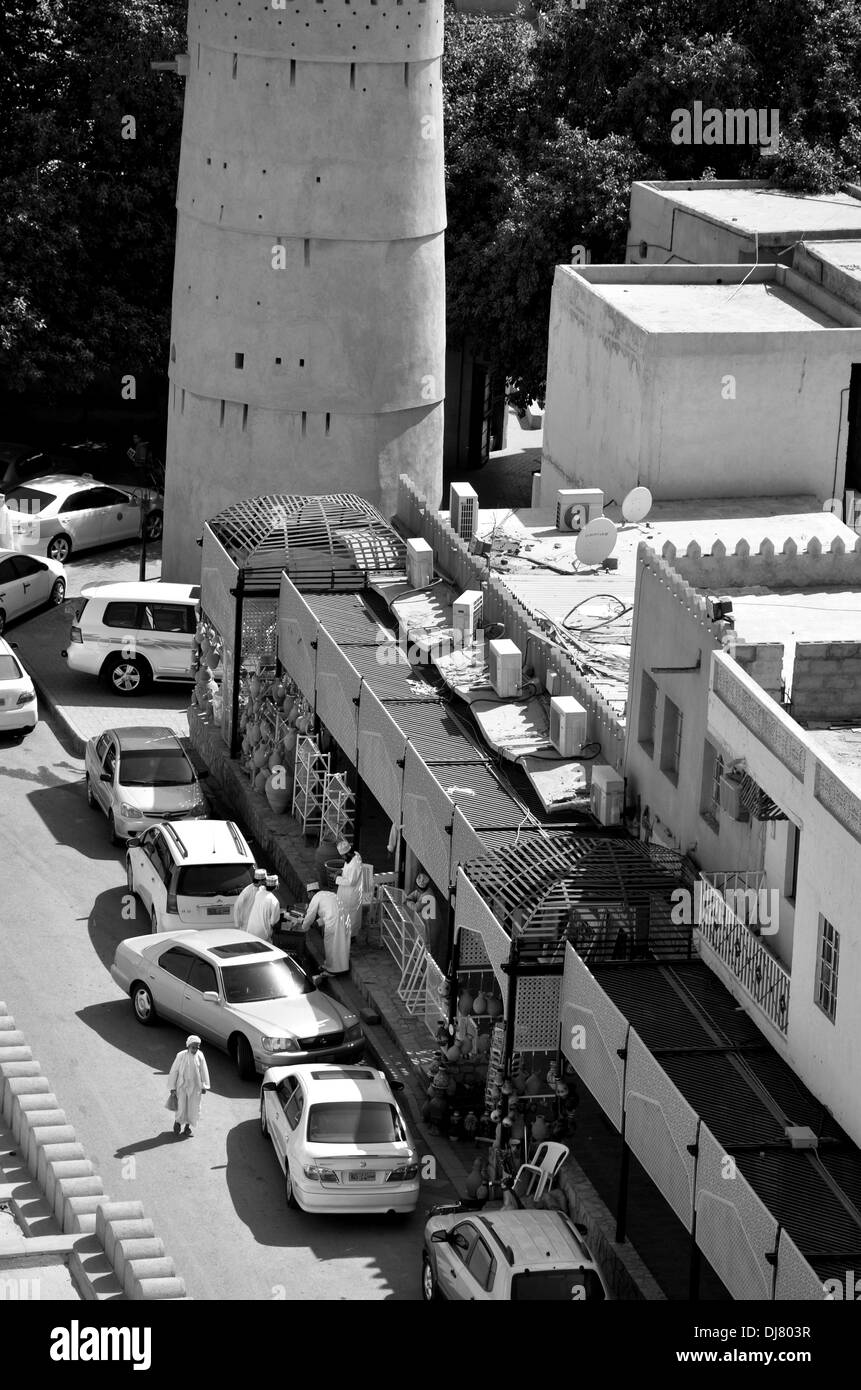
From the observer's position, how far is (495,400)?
5581 cm

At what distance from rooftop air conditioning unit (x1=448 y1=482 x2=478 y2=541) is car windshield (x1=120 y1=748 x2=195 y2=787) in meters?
5.29

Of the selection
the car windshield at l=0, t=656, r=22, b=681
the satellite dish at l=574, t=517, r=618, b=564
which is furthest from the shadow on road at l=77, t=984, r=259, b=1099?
the car windshield at l=0, t=656, r=22, b=681

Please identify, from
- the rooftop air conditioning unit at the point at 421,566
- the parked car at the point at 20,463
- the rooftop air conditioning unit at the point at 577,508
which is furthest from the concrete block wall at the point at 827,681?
the parked car at the point at 20,463

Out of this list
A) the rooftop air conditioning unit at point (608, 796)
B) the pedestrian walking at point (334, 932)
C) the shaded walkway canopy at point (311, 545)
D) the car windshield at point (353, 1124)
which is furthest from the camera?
the shaded walkway canopy at point (311, 545)

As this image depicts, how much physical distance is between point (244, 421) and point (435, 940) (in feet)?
52.0

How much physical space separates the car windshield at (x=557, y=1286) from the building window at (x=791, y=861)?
410cm

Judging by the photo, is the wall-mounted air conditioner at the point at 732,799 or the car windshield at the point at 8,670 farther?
the car windshield at the point at 8,670

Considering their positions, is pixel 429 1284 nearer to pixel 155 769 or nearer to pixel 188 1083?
pixel 188 1083

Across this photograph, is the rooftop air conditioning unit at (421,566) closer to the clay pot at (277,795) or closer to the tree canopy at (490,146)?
the clay pot at (277,795)

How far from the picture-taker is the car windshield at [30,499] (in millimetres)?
48281

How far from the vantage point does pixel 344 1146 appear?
25.6 m

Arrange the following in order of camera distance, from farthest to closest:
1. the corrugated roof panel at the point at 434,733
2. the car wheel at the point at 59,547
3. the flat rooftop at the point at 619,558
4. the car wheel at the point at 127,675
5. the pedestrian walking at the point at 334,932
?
1. the car wheel at the point at 59,547
2. the car wheel at the point at 127,675
3. the pedestrian walking at the point at 334,932
4. the flat rooftop at the point at 619,558
5. the corrugated roof panel at the point at 434,733

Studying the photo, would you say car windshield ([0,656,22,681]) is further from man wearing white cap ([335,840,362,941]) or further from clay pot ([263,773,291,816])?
man wearing white cap ([335,840,362,941])
